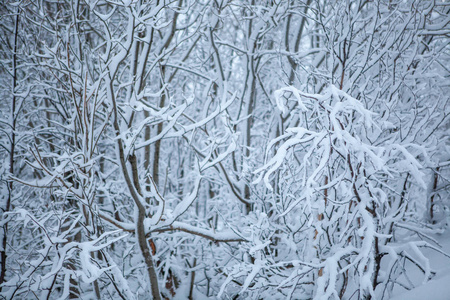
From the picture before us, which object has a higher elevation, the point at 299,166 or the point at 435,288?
the point at 299,166

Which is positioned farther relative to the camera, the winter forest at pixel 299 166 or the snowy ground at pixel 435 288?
the winter forest at pixel 299 166

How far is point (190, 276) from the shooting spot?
4516mm

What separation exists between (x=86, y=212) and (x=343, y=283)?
227 centimetres

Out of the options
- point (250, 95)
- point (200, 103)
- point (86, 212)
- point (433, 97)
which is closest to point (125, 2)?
point (86, 212)

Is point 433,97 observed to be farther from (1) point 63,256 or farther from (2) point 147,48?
(1) point 63,256

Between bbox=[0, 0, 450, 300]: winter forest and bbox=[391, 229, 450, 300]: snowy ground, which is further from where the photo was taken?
bbox=[0, 0, 450, 300]: winter forest

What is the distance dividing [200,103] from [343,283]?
629 centimetres

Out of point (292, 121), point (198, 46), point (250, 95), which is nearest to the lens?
point (292, 121)

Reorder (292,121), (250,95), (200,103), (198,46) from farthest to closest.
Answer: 1. (200,103)
2. (198,46)
3. (250,95)
4. (292,121)

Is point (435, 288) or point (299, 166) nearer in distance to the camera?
point (435, 288)

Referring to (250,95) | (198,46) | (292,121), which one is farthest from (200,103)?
(292,121)

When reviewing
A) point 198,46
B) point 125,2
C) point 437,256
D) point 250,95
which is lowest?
point 437,256

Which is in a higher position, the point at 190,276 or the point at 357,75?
the point at 357,75

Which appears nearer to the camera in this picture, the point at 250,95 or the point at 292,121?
the point at 292,121
